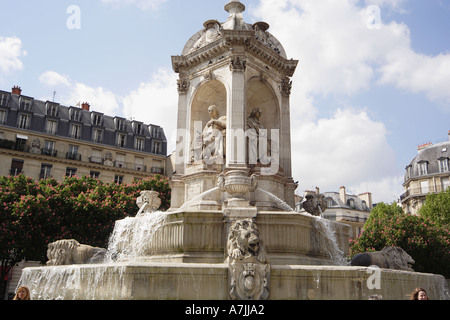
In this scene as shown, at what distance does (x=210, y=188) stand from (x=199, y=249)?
3596 millimetres

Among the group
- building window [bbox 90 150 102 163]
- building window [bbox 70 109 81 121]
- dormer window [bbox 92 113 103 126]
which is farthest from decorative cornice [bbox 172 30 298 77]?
dormer window [bbox 92 113 103 126]

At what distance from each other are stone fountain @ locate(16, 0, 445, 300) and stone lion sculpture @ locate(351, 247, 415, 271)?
0.98 metres

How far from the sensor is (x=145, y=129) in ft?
191

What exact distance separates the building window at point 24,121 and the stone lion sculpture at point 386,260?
46875 millimetres

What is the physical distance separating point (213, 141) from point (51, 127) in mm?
41299

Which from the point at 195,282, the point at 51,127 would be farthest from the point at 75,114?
the point at 195,282

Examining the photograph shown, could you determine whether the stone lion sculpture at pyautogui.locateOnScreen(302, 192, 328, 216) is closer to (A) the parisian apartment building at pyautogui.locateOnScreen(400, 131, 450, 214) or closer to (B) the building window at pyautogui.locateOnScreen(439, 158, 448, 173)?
(A) the parisian apartment building at pyautogui.locateOnScreen(400, 131, 450, 214)

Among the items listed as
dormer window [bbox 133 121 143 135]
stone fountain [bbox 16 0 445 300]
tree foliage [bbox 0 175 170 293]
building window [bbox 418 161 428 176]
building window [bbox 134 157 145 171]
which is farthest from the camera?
building window [bbox 418 161 428 176]

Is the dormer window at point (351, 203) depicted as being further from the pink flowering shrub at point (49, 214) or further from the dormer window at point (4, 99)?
the dormer window at point (4, 99)

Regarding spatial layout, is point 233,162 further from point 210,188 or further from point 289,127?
point 289,127

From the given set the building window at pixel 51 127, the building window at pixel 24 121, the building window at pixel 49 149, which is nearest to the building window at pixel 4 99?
the building window at pixel 24 121

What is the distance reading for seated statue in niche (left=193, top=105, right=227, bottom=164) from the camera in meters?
14.8

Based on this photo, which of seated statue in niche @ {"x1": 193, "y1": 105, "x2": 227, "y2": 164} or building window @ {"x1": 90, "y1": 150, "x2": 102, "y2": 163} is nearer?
seated statue in niche @ {"x1": 193, "y1": 105, "x2": 227, "y2": 164}

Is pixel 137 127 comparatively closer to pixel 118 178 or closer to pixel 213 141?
pixel 118 178
